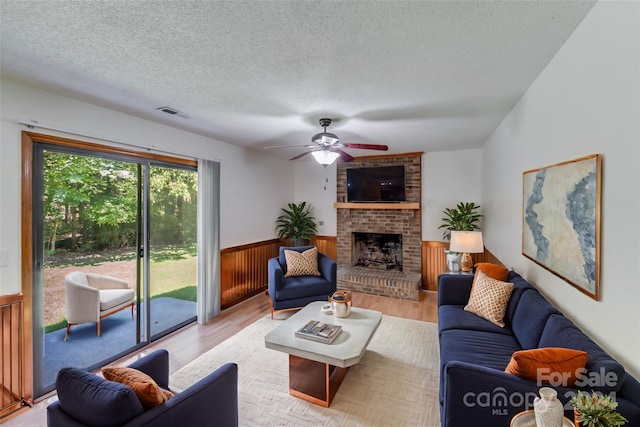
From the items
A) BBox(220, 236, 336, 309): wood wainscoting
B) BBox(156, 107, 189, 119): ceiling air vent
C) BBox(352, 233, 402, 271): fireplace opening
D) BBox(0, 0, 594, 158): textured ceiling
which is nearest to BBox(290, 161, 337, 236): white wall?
BBox(352, 233, 402, 271): fireplace opening

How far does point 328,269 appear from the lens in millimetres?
4176

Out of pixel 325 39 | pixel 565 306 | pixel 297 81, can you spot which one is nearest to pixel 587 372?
pixel 565 306

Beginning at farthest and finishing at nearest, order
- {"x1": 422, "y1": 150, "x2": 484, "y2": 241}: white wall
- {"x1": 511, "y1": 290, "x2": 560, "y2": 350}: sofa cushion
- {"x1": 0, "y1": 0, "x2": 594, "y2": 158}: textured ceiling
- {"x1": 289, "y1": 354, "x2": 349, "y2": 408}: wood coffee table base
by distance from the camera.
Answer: {"x1": 422, "y1": 150, "x2": 484, "y2": 241}: white wall → {"x1": 289, "y1": 354, "x2": 349, "y2": 408}: wood coffee table base → {"x1": 511, "y1": 290, "x2": 560, "y2": 350}: sofa cushion → {"x1": 0, "y1": 0, "x2": 594, "y2": 158}: textured ceiling

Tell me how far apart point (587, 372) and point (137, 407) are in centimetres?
205

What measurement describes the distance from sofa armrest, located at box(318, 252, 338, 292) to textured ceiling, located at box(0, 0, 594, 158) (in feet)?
7.04

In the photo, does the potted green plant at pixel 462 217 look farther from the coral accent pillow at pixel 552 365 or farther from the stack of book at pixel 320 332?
the coral accent pillow at pixel 552 365

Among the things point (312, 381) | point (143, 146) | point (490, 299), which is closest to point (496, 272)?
point (490, 299)

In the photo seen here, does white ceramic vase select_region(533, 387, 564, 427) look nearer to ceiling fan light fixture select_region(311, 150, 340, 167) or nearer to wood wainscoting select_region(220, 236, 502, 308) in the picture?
ceiling fan light fixture select_region(311, 150, 340, 167)

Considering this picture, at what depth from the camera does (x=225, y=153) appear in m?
4.35

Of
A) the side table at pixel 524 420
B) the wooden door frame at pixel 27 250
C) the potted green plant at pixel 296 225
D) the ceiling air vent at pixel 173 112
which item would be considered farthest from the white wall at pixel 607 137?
the potted green plant at pixel 296 225

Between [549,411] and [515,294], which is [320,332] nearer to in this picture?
[549,411]

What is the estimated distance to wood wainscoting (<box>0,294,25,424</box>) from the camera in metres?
2.16

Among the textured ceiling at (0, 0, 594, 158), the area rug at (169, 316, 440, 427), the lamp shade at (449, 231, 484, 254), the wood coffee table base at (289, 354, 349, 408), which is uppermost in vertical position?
the textured ceiling at (0, 0, 594, 158)

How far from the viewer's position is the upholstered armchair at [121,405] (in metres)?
1.16
